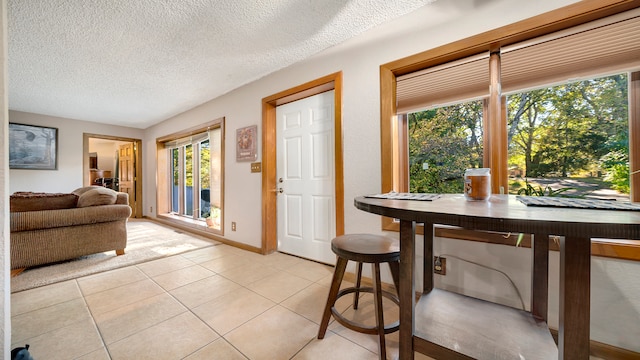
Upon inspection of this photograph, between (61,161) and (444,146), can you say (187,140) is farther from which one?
(444,146)

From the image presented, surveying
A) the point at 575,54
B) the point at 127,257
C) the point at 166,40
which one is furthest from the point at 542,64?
the point at 127,257

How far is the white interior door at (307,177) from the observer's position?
7.80ft

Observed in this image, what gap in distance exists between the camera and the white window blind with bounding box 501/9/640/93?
1.17 metres

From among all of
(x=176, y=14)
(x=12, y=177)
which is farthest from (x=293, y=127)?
(x=12, y=177)

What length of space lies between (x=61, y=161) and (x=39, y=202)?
2.89m

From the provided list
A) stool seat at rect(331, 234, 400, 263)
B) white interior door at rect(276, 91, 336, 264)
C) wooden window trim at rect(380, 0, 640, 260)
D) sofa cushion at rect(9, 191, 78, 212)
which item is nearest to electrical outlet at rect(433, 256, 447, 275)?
wooden window trim at rect(380, 0, 640, 260)

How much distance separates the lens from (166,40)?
206cm

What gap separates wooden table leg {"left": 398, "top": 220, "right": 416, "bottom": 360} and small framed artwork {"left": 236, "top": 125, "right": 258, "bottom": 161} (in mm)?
2388

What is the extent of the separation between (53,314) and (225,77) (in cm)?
262

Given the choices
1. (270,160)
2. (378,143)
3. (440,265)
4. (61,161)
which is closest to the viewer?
(440,265)

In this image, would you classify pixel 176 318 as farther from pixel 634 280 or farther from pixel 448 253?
pixel 634 280

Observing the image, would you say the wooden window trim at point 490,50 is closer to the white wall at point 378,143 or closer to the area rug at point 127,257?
the white wall at point 378,143

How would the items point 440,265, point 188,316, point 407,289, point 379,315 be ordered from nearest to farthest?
1. point 407,289
2. point 379,315
3. point 188,316
4. point 440,265

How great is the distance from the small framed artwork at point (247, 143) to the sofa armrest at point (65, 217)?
1508mm
